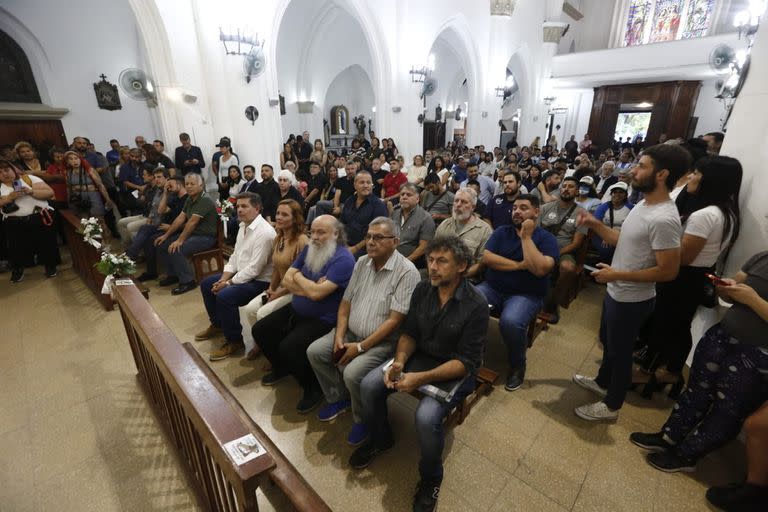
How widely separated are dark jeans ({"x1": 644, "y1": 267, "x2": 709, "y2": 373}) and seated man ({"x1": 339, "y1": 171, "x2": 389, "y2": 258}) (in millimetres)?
2535

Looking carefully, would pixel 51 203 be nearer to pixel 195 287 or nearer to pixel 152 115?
pixel 195 287

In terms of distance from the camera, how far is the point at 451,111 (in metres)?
19.9

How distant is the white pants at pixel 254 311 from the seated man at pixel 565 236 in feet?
8.02

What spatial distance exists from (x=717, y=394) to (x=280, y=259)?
277cm

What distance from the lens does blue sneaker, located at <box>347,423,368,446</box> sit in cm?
206

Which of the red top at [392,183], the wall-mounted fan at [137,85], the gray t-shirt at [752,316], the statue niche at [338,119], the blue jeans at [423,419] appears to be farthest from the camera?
the statue niche at [338,119]

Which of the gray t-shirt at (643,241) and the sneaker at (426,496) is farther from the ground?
the gray t-shirt at (643,241)

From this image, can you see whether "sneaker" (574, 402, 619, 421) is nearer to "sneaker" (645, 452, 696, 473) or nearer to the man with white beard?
"sneaker" (645, 452, 696, 473)

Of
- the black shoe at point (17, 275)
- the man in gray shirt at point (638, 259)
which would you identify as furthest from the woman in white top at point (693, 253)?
the black shoe at point (17, 275)

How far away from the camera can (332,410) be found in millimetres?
2303

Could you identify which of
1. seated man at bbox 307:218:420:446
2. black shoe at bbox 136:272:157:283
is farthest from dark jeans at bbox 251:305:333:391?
black shoe at bbox 136:272:157:283

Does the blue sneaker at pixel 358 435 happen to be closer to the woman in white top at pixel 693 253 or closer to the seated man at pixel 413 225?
the seated man at pixel 413 225

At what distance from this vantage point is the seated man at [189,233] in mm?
3883

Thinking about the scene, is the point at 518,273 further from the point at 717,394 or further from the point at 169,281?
the point at 169,281
